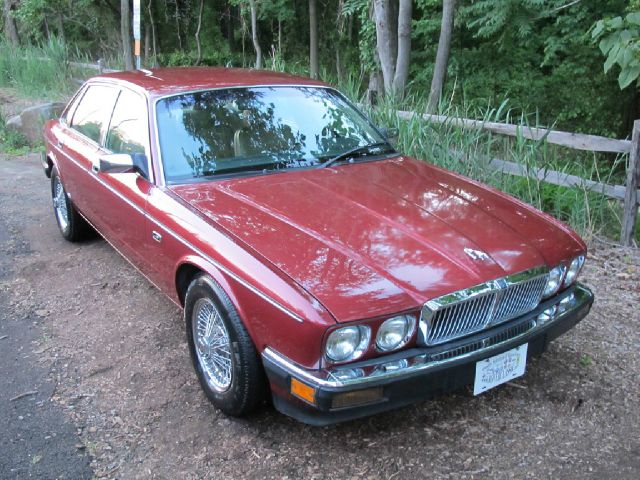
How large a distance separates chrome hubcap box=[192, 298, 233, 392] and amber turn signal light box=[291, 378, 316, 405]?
482 mm

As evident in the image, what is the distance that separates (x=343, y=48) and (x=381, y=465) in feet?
55.7

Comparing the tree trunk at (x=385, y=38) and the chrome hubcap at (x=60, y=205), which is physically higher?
the tree trunk at (x=385, y=38)

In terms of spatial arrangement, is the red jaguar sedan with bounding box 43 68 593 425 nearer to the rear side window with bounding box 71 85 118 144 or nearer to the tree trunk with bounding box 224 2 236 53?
the rear side window with bounding box 71 85 118 144

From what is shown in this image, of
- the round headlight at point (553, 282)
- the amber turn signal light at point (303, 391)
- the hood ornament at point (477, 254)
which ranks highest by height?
the hood ornament at point (477, 254)

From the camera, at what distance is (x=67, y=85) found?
14.4 metres

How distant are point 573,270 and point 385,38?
671cm

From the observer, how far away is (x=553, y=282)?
301 cm

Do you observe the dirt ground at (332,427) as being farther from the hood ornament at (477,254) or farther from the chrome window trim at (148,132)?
the chrome window trim at (148,132)

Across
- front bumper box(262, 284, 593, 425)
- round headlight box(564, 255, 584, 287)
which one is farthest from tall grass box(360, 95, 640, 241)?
front bumper box(262, 284, 593, 425)

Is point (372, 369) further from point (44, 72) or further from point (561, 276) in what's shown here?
point (44, 72)

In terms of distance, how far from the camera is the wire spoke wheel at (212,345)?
2924mm

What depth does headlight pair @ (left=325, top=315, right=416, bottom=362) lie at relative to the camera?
2.37 meters

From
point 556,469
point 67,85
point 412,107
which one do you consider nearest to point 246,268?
point 556,469

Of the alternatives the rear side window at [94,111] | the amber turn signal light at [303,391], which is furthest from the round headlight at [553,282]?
the rear side window at [94,111]
